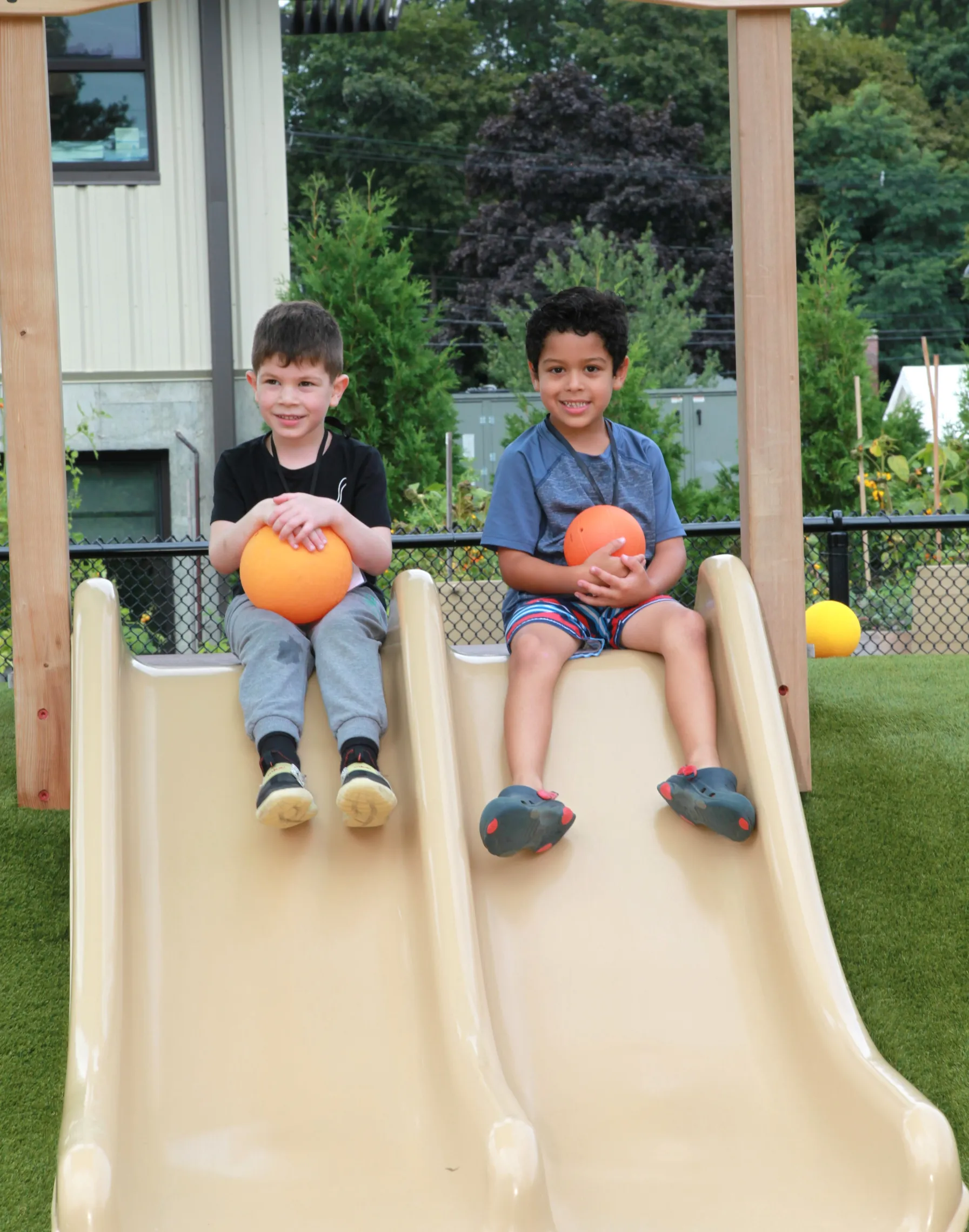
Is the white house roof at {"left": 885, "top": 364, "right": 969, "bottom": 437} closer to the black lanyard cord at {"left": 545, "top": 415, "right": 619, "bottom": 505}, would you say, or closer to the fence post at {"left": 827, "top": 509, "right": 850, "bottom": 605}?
the fence post at {"left": 827, "top": 509, "right": 850, "bottom": 605}

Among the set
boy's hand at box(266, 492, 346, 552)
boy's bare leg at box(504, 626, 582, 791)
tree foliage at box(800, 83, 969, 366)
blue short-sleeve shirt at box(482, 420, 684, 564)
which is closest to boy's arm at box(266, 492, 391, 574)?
boy's hand at box(266, 492, 346, 552)

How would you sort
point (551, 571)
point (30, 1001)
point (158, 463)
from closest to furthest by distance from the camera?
1. point (30, 1001)
2. point (551, 571)
3. point (158, 463)

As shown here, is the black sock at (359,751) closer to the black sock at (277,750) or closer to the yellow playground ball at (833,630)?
the black sock at (277,750)

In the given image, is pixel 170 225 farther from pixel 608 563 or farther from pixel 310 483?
pixel 608 563

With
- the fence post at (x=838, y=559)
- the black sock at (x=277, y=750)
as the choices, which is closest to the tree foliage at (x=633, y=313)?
the fence post at (x=838, y=559)

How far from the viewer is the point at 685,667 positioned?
373cm

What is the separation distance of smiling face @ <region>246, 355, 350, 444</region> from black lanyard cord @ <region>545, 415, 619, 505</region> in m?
0.70

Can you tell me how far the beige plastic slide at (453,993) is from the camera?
2637mm

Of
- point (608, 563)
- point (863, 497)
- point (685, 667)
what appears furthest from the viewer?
point (863, 497)

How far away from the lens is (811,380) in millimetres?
12375

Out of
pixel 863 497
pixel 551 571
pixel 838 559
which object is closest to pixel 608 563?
pixel 551 571

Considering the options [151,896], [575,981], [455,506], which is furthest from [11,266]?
[455,506]

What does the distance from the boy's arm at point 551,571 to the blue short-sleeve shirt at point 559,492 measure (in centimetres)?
5

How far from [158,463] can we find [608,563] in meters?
8.02
